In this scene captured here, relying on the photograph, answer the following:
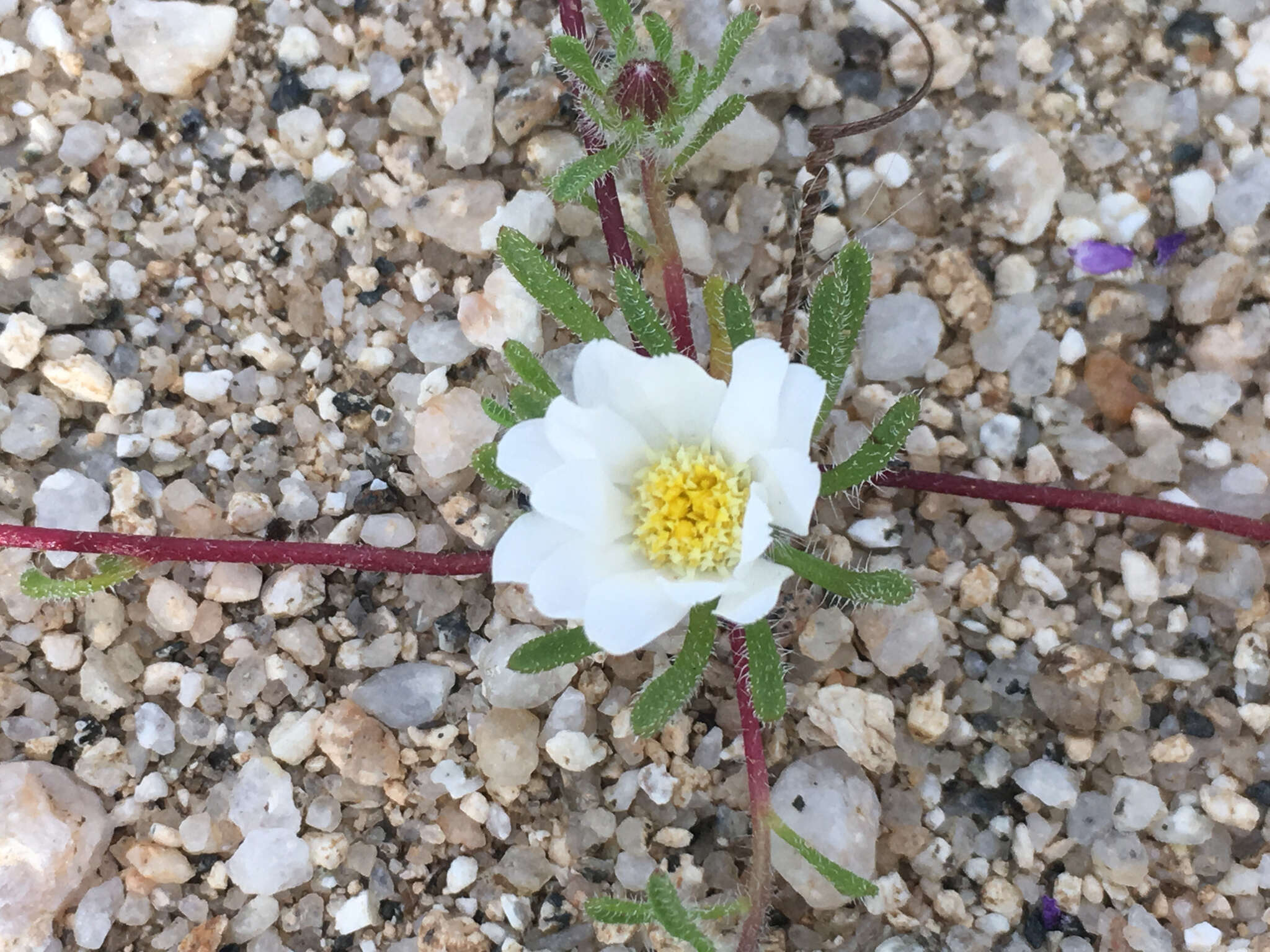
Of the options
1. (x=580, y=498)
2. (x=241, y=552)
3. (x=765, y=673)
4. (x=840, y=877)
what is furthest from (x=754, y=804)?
(x=241, y=552)

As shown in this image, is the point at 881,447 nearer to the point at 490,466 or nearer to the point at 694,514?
the point at 694,514

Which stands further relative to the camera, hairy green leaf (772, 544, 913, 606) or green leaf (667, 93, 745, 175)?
green leaf (667, 93, 745, 175)

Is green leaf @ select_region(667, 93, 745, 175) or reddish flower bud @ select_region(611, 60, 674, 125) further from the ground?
reddish flower bud @ select_region(611, 60, 674, 125)

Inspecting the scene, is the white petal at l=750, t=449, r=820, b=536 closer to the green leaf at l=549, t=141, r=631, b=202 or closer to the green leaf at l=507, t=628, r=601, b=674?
the green leaf at l=507, t=628, r=601, b=674

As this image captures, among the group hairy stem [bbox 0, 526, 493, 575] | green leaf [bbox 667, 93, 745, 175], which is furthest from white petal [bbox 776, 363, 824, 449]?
hairy stem [bbox 0, 526, 493, 575]

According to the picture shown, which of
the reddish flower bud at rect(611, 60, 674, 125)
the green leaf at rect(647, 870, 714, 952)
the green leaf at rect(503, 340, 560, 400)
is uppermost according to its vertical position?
the reddish flower bud at rect(611, 60, 674, 125)

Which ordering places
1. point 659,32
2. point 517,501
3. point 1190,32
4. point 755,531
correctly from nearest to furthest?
point 755,531
point 659,32
point 517,501
point 1190,32

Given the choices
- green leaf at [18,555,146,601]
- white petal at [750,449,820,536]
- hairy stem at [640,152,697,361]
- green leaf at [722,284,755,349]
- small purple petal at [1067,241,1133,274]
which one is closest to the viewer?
white petal at [750,449,820,536]
